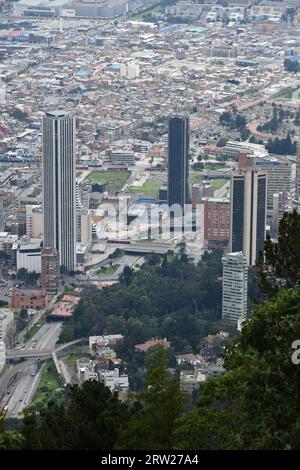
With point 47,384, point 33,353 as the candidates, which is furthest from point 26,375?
point 33,353

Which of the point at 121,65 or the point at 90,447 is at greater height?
the point at 90,447

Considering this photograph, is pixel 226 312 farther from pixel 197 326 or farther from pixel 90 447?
pixel 90 447

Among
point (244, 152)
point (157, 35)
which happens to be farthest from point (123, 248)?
point (157, 35)

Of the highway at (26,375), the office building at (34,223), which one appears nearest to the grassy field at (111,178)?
the office building at (34,223)

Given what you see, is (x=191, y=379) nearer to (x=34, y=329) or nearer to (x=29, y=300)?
(x=34, y=329)

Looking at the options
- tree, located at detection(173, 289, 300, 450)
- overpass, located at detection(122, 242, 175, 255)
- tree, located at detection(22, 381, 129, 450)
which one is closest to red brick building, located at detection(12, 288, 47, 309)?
overpass, located at detection(122, 242, 175, 255)

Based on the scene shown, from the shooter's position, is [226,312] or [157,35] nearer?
[226,312]

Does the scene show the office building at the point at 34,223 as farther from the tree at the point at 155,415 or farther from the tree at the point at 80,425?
Answer: the tree at the point at 155,415

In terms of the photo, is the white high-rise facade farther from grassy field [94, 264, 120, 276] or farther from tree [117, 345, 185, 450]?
tree [117, 345, 185, 450]
